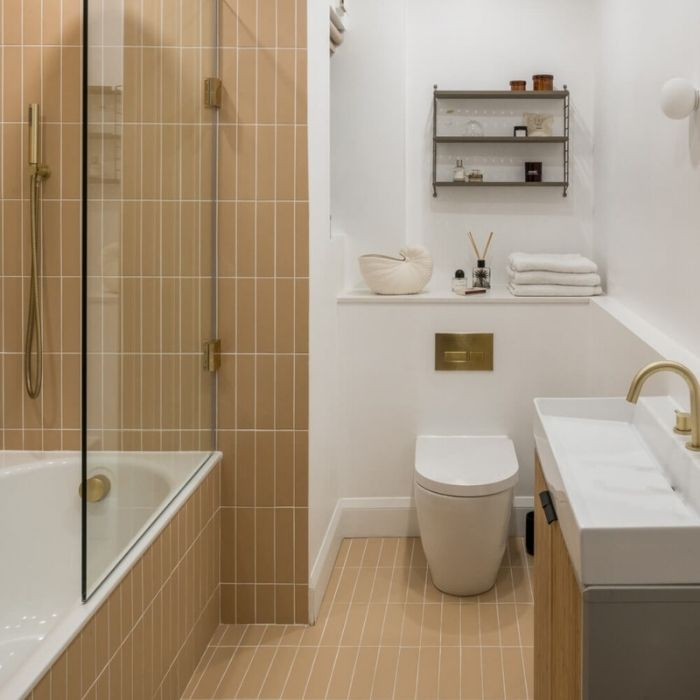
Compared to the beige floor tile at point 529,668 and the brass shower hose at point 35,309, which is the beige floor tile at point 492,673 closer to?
the beige floor tile at point 529,668

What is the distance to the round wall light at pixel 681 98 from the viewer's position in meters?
2.07

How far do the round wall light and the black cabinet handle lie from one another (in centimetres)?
100

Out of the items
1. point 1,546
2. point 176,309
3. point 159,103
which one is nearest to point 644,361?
point 176,309

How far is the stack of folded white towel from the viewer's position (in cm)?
346

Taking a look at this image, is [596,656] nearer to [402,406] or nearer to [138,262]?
[138,262]

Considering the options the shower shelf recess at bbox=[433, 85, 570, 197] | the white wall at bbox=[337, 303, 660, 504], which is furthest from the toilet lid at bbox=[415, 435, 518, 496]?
the shower shelf recess at bbox=[433, 85, 570, 197]

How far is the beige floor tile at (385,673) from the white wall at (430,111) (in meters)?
1.71

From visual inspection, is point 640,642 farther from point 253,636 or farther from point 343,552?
point 343,552

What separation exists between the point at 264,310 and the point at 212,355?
0.21 m

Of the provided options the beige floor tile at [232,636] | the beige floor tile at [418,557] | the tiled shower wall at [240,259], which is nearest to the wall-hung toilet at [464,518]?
the beige floor tile at [418,557]

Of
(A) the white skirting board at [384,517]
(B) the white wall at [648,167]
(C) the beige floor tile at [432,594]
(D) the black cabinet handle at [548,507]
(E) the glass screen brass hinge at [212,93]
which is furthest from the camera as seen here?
(A) the white skirting board at [384,517]

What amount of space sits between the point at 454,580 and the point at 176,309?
1.37m

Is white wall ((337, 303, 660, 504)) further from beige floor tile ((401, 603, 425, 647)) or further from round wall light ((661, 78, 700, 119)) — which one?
round wall light ((661, 78, 700, 119))

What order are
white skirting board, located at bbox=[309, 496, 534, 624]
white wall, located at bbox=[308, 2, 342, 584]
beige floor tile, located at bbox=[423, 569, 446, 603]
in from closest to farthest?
white wall, located at bbox=[308, 2, 342, 584] < beige floor tile, located at bbox=[423, 569, 446, 603] < white skirting board, located at bbox=[309, 496, 534, 624]
